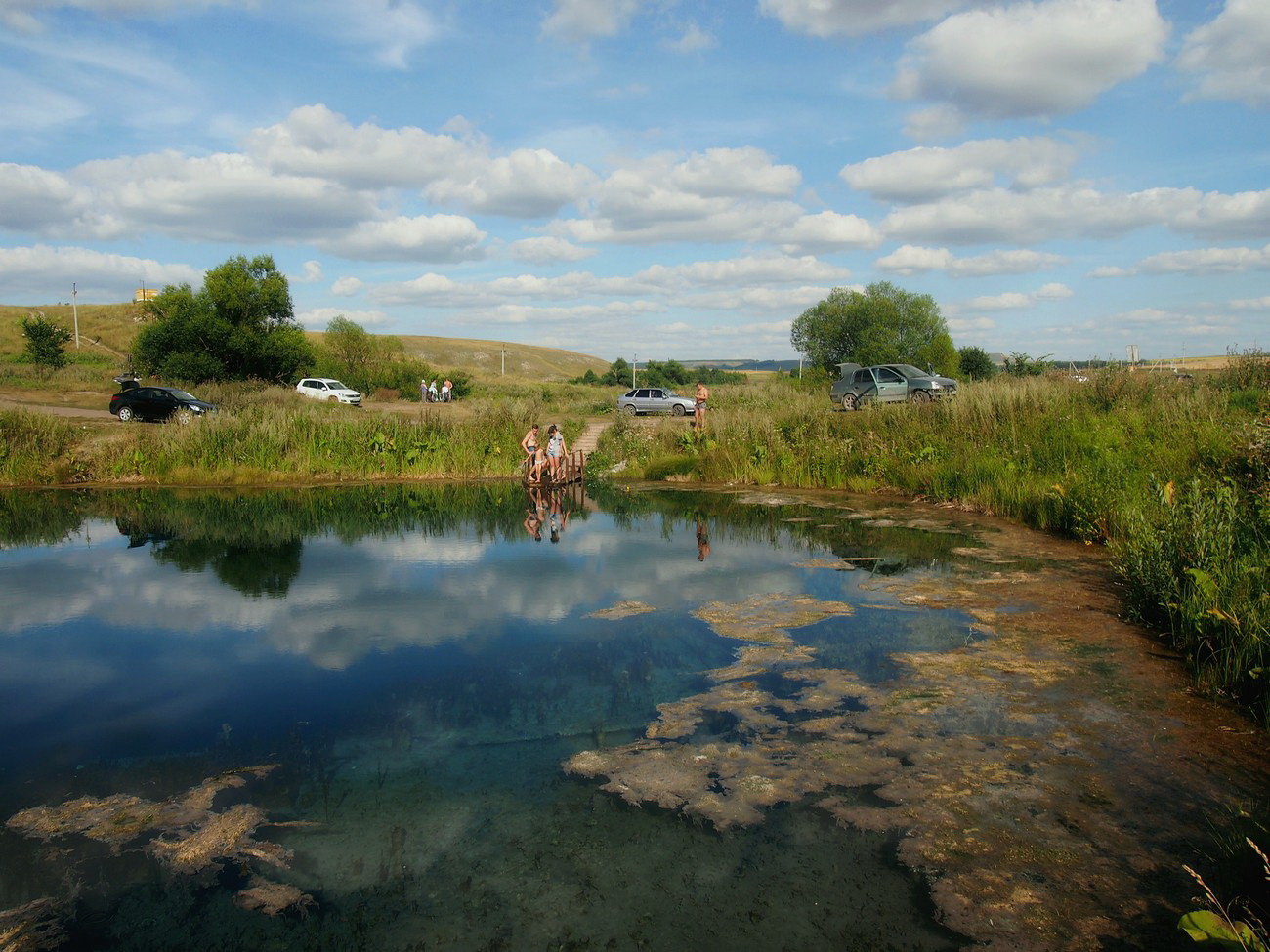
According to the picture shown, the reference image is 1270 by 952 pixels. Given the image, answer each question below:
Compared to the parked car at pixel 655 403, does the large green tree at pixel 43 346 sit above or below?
above

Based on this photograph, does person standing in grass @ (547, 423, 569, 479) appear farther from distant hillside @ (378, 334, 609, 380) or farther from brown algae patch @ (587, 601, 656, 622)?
distant hillside @ (378, 334, 609, 380)

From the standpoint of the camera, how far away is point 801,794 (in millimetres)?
4910

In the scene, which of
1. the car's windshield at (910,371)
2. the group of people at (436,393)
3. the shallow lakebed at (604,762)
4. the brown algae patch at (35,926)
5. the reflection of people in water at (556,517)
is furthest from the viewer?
the group of people at (436,393)

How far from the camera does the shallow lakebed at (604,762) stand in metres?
3.93

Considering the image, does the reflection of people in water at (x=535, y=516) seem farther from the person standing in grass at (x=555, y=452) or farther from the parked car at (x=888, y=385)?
the parked car at (x=888, y=385)

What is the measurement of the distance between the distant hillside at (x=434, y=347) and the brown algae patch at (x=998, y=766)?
6591 cm

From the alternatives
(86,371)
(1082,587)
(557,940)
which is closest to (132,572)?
(557,940)

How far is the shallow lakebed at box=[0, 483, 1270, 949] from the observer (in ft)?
12.9

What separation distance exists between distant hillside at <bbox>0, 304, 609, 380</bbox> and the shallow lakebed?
207 ft

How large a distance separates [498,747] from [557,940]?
202cm

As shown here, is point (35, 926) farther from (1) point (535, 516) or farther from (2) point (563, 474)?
(2) point (563, 474)

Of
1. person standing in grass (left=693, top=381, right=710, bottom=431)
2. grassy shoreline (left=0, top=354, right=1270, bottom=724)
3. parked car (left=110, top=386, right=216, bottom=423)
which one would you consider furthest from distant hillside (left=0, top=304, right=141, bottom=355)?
person standing in grass (left=693, top=381, right=710, bottom=431)

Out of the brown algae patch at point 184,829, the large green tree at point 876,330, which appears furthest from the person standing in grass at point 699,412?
the large green tree at point 876,330

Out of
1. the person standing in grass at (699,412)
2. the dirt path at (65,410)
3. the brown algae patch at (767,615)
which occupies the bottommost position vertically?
the brown algae patch at (767,615)
